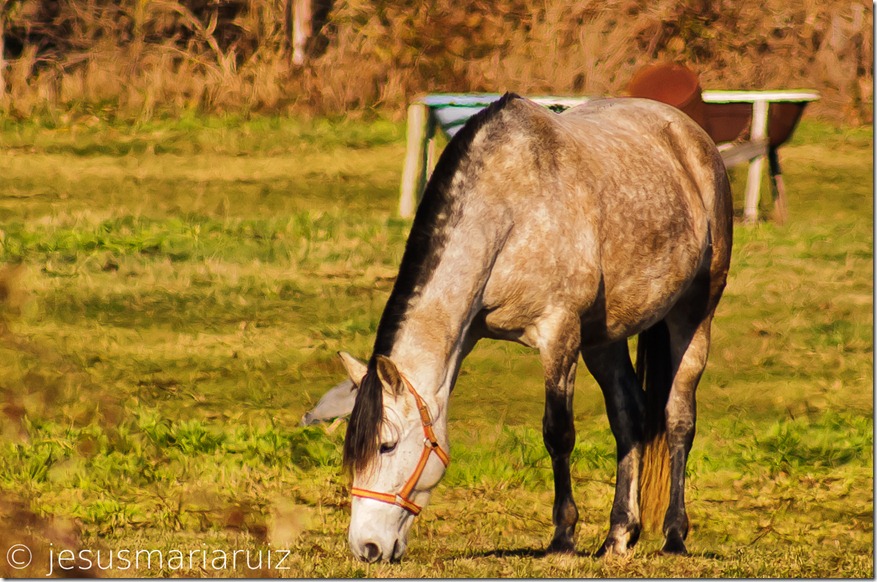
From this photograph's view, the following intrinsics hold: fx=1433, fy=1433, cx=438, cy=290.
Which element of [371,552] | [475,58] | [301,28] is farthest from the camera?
[301,28]

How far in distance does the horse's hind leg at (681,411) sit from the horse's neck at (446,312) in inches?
56.9

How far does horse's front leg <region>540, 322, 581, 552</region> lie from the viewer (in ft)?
18.8

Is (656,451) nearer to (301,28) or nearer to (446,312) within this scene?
(446,312)

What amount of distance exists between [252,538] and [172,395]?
2.89 meters

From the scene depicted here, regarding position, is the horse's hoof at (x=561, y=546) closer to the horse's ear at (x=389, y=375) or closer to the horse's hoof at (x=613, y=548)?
the horse's hoof at (x=613, y=548)

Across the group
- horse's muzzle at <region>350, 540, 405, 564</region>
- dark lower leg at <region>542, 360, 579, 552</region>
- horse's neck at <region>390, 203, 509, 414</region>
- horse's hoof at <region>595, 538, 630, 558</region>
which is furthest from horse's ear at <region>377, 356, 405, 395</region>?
horse's hoof at <region>595, 538, 630, 558</region>

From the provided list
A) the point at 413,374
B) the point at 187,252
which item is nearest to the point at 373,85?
the point at 187,252

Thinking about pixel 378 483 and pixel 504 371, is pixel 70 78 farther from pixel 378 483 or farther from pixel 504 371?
pixel 378 483

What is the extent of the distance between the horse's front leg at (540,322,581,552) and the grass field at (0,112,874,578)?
13 centimetres

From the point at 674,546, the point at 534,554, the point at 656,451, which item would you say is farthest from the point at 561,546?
→ the point at 656,451

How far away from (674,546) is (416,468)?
1.57 m

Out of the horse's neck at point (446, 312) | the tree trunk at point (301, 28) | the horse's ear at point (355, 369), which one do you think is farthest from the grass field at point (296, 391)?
the tree trunk at point (301, 28)

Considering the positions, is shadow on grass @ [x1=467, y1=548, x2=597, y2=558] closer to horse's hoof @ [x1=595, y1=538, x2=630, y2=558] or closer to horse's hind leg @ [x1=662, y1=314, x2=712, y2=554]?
horse's hoof @ [x1=595, y1=538, x2=630, y2=558]

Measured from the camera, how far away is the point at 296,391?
366 inches
